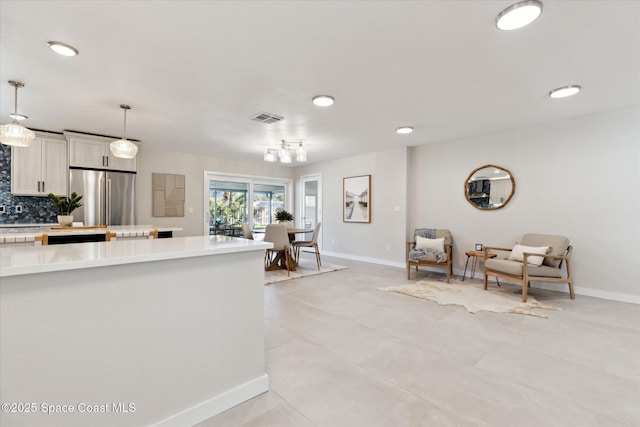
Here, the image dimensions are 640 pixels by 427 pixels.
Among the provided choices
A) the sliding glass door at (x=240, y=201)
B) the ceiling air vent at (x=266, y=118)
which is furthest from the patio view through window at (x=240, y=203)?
the ceiling air vent at (x=266, y=118)

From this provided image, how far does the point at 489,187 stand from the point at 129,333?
199 inches

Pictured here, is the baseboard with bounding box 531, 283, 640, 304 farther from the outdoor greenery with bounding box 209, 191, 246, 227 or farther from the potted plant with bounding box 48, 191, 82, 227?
the potted plant with bounding box 48, 191, 82, 227

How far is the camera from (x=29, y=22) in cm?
188

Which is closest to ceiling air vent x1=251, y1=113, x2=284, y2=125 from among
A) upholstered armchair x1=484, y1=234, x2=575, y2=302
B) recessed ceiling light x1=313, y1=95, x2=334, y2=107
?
recessed ceiling light x1=313, y1=95, x2=334, y2=107

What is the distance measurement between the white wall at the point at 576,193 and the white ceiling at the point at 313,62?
37 centimetres

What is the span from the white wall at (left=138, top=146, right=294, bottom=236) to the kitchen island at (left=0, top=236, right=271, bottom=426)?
4528mm

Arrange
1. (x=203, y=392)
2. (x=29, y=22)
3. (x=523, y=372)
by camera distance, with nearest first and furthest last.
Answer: (x=203, y=392) < (x=29, y=22) < (x=523, y=372)

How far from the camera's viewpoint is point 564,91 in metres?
2.98

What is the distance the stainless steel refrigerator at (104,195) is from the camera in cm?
450

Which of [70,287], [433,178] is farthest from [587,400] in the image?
[433,178]

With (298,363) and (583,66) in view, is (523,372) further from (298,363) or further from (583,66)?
(583,66)

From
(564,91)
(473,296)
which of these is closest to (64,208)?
(473,296)

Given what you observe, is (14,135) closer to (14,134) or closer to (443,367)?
(14,134)

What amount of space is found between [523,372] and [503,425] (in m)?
0.69
